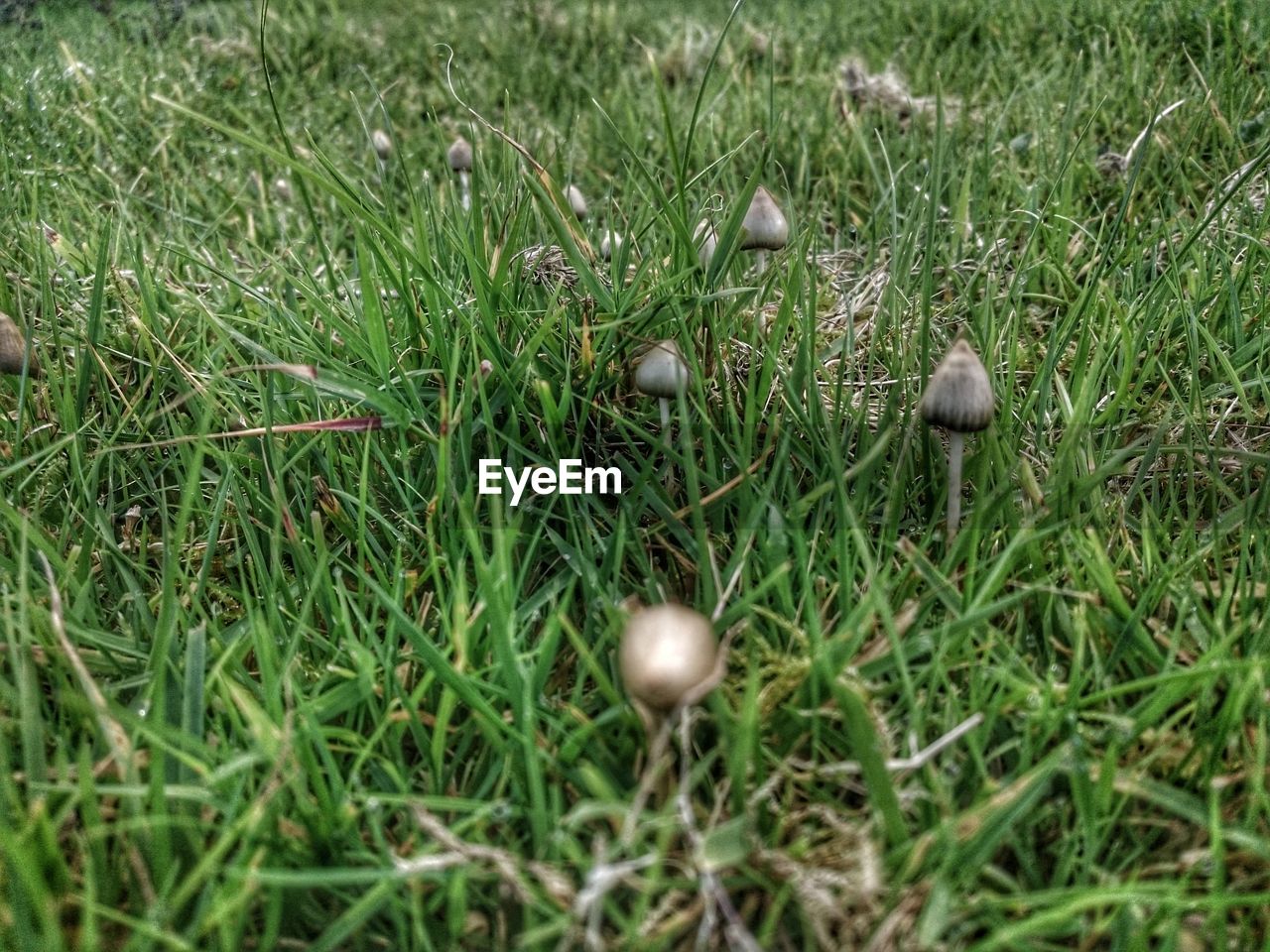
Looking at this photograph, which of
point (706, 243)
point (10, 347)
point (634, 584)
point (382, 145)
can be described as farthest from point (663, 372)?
point (382, 145)

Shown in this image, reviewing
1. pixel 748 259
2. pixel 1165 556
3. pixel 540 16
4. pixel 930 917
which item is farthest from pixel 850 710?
pixel 540 16

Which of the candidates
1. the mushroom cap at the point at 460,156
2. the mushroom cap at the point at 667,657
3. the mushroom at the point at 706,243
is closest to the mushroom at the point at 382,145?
the mushroom cap at the point at 460,156

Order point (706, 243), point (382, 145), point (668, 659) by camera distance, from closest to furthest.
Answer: point (668, 659) → point (706, 243) → point (382, 145)

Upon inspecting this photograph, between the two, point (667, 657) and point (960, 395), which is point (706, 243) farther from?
point (667, 657)

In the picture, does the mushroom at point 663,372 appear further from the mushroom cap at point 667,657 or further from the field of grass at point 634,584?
the mushroom cap at point 667,657

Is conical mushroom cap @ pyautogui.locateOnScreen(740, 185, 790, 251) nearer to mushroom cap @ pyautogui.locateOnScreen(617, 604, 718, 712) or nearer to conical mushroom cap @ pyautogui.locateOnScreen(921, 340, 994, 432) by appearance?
conical mushroom cap @ pyautogui.locateOnScreen(921, 340, 994, 432)

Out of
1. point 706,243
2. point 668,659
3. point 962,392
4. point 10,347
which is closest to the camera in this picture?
point 668,659

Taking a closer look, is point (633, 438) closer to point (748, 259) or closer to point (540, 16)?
point (748, 259)

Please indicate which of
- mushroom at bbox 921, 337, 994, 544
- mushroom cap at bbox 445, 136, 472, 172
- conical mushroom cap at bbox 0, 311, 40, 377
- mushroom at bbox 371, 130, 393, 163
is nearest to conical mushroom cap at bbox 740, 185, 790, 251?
mushroom at bbox 921, 337, 994, 544
